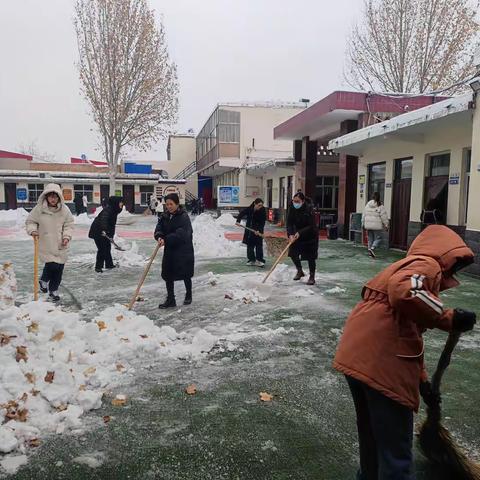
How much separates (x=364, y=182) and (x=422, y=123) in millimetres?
5287

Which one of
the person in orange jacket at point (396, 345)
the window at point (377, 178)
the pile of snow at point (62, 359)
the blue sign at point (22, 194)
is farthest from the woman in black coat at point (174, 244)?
the blue sign at point (22, 194)

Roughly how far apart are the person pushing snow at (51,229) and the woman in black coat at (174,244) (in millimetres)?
1501

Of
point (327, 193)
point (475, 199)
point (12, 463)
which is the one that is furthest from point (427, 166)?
point (327, 193)

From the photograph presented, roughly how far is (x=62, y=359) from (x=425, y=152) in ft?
34.0

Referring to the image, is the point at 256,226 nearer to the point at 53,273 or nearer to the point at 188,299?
the point at 188,299

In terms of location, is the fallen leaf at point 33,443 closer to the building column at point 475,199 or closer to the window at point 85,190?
the building column at point 475,199

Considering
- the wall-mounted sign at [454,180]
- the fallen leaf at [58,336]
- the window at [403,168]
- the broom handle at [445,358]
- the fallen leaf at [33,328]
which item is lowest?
the fallen leaf at [58,336]

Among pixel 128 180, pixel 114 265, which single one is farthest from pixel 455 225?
pixel 128 180

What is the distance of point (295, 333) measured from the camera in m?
5.27

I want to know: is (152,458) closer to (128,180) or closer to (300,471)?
(300,471)

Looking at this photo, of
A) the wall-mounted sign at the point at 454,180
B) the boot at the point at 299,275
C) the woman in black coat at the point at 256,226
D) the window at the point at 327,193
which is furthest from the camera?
the window at the point at 327,193

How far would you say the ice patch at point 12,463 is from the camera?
2.67m

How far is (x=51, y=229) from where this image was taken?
677 cm

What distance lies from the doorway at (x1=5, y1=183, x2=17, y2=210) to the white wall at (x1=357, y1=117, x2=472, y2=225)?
104 feet
